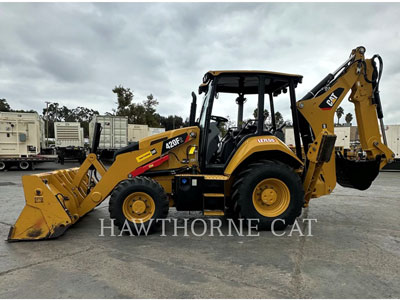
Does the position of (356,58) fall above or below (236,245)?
above

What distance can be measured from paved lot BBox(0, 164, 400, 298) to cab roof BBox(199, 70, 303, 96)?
9.03ft

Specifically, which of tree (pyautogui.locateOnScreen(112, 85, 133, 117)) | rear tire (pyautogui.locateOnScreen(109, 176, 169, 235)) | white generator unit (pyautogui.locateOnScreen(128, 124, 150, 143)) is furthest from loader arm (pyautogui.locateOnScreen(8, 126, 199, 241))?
tree (pyautogui.locateOnScreen(112, 85, 133, 117))

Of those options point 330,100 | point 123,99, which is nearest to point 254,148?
point 330,100

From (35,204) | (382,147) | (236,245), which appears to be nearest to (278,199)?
(236,245)

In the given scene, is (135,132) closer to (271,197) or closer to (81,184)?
(81,184)

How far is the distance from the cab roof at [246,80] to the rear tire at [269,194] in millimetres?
1561

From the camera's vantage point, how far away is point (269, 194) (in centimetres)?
509

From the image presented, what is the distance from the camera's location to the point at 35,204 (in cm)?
445

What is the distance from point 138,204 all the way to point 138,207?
5 centimetres

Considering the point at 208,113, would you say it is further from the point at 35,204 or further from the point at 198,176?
the point at 35,204

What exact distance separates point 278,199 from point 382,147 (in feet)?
7.72

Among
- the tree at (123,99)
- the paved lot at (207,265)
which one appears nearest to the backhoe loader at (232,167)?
the paved lot at (207,265)

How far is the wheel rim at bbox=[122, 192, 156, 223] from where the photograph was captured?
15.8ft

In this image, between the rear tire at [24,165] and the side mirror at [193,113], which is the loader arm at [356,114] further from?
the rear tire at [24,165]
